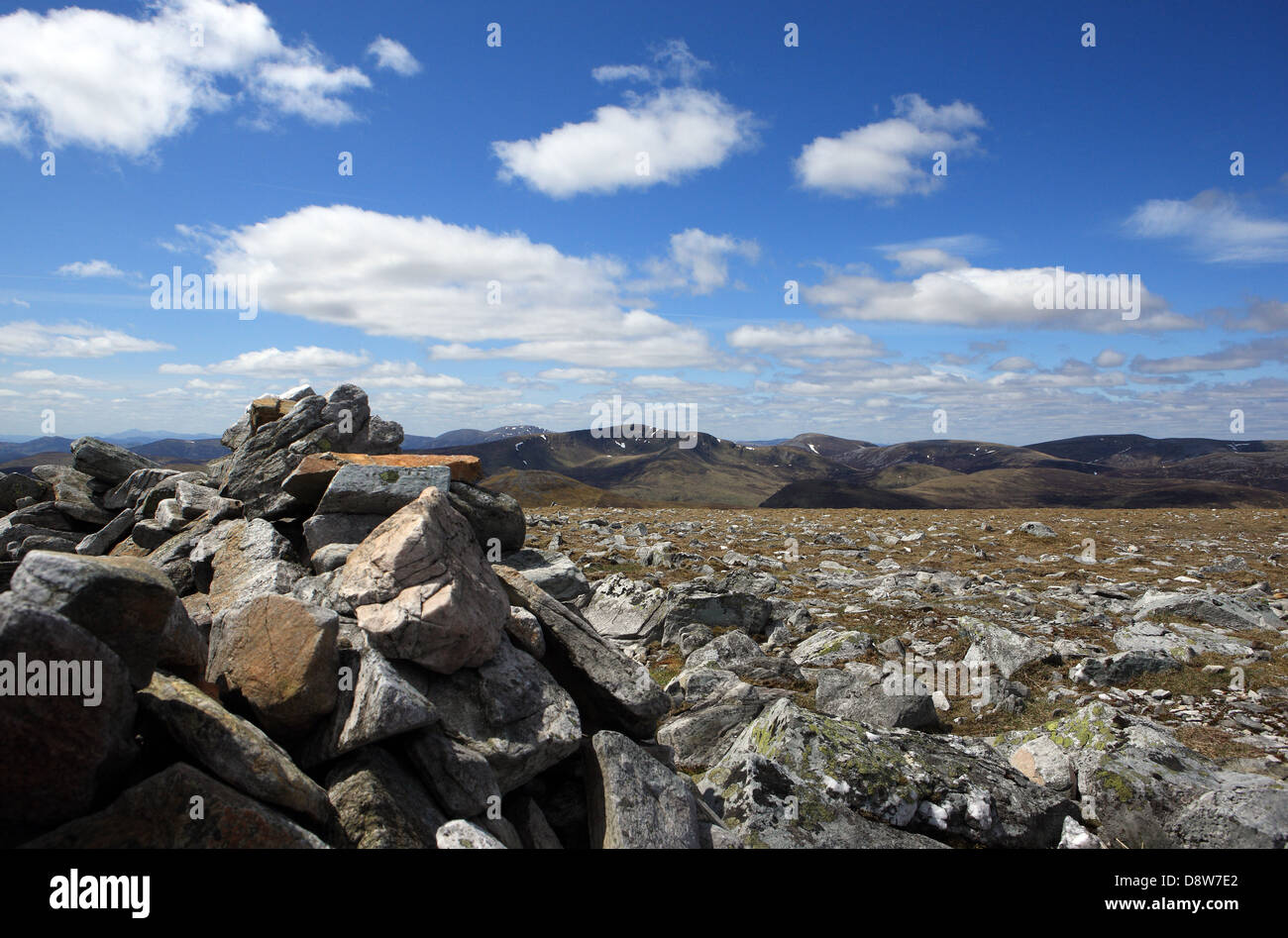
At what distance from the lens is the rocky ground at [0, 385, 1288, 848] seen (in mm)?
5449

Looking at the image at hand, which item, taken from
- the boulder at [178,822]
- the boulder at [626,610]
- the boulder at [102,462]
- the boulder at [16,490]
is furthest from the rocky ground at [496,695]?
the boulder at [16,490]

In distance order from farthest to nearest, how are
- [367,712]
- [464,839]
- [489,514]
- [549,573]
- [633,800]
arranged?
[549,573] → [489,514] → [633,800] → [367,712] → [464,839]

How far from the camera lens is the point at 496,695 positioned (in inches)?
306

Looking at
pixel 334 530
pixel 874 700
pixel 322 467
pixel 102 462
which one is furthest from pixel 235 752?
pixel 102 462

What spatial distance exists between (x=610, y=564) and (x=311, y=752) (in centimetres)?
1811

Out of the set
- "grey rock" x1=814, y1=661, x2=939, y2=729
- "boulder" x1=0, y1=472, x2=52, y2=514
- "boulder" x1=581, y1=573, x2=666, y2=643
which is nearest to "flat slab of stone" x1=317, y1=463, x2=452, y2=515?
"grey rock" x1=814, y1=661, x2=939, y2=729

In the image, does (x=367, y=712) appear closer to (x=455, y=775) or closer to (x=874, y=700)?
(x=455, y=775)

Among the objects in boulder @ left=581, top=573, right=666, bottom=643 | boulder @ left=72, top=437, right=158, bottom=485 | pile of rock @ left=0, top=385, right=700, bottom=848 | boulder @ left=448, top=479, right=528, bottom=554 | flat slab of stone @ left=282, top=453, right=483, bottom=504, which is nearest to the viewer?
pile of rock @ left=0, top=385, right=700, bottom=848

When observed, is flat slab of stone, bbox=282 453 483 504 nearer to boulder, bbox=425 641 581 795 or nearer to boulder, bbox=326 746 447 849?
boulder, bbox=425 641 581 795

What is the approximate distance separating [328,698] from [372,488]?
494 centimetres

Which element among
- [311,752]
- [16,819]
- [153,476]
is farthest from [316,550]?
[153,476]

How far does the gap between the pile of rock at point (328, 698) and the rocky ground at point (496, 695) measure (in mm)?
29

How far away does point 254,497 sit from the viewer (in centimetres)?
1275

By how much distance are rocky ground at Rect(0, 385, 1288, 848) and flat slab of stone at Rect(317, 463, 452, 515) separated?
60 mm
